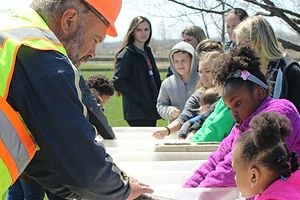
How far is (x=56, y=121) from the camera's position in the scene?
6.14 feet

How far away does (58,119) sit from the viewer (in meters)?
1.87

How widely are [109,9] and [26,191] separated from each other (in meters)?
2.43

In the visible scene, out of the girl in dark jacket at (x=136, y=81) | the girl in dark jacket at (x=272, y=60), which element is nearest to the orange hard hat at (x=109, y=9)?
the girl in dark jacket at (x=272, y=60)

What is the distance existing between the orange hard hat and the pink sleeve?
2.88ft

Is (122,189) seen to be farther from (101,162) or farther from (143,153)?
(143,153)

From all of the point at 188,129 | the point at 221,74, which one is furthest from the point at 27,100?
the point at 188,129

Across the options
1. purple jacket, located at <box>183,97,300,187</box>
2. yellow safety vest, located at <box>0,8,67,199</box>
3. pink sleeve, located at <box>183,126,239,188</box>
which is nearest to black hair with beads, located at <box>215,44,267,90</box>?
purple jacket, located at <box>183,97,300,187</box>

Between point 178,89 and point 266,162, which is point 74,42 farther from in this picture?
point 178,89

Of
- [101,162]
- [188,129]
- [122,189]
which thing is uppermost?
[101,162]

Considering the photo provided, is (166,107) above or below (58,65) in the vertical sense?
below

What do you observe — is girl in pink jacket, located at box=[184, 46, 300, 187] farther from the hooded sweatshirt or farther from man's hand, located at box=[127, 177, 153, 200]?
the hooded sweatshirt

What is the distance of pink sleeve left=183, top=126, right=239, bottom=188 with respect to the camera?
2854 millimetres

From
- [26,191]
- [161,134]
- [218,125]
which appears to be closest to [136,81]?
[161,134]

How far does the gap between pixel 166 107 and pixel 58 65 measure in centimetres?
339
